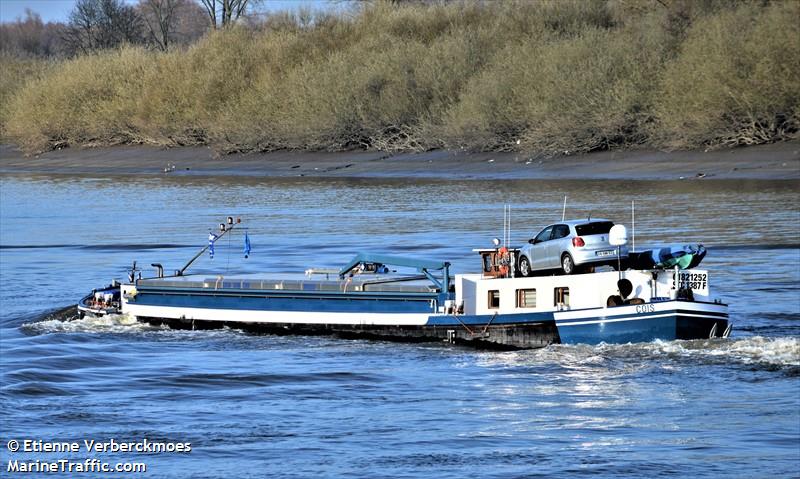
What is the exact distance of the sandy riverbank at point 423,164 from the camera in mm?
71625

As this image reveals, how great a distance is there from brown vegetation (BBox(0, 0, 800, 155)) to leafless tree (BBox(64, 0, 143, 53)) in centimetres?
4248

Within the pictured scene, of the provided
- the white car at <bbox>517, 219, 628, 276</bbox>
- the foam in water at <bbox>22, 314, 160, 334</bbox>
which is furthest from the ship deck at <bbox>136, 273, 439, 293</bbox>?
the white car at <bbox>517, 219, 628, 276</bbox>

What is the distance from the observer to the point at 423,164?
86.6m

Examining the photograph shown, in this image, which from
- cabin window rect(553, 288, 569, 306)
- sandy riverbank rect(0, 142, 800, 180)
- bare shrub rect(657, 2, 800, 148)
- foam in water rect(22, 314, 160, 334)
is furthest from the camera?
bare shrub rect(657, 2, 800, 148)

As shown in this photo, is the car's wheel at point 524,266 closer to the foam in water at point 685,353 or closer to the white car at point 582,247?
the white car at point 582,247

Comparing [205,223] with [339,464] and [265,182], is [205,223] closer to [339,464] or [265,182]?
[265,182]

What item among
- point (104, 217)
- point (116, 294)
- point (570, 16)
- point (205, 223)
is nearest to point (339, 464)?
point (116, 294)

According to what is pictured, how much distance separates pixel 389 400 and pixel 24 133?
3792 inches

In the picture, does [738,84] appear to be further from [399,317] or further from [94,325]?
[94,325]

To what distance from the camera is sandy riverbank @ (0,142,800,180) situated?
7162cm

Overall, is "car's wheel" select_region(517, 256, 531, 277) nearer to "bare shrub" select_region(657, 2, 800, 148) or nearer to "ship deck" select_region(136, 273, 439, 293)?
"ship deck" select_region(136, 273, 439, 293)

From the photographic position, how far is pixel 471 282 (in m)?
35.0

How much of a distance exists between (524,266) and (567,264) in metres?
1.55

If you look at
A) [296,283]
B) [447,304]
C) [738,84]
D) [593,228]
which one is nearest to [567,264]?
[593,228]
